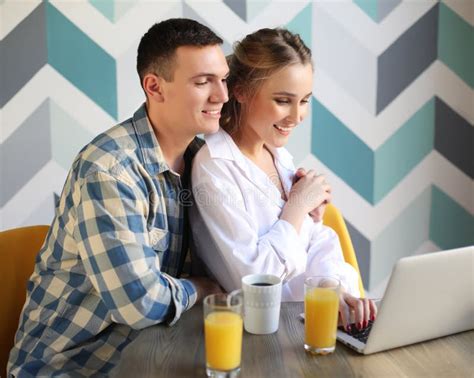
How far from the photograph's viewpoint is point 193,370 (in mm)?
1030

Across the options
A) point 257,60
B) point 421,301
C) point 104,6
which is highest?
point 104,6

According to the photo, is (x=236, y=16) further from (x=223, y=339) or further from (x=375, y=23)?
(x=223, y=339)

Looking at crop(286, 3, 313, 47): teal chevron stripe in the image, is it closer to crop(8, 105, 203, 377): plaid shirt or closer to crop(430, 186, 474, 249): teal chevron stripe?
crop(430, 186, 474, 249): teal chevron stripe

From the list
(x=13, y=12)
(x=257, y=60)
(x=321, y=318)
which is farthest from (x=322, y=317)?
(x=13, y=12)

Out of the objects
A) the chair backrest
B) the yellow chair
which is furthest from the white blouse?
the yellow chair

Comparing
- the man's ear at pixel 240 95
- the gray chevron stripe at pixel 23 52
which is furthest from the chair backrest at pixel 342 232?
the gray chevron stripe at pixel 23 52

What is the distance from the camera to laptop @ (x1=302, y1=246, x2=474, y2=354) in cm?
105

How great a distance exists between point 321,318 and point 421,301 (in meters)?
0.18

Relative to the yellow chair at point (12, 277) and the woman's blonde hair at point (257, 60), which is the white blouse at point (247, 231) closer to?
the woman's blonde hair at point (257, 60)

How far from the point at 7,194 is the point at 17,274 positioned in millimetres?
991

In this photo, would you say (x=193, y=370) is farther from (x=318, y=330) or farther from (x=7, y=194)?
(x=7, y=194)

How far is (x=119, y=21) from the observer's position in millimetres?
2406

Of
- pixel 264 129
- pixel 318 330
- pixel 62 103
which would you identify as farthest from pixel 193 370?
pixel 62 103

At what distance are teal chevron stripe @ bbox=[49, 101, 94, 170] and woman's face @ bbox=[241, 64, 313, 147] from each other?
1.10 m
